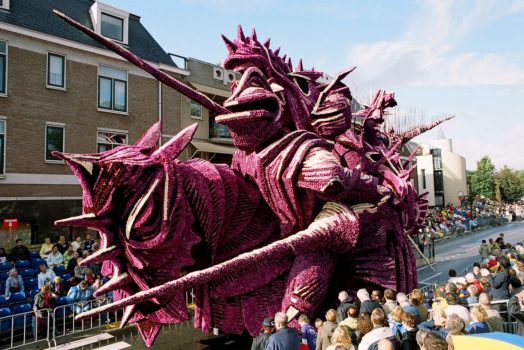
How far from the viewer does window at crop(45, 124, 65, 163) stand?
16.6 meters

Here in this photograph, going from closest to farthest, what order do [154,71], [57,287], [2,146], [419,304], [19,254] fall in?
[419,304]
[154,71]
[57,287]
[19,254]
[2,146]

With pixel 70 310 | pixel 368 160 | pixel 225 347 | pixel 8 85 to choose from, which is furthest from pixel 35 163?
pixel 368 160

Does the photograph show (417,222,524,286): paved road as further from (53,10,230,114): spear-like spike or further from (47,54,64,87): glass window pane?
(47,54,64,87): glass window pane

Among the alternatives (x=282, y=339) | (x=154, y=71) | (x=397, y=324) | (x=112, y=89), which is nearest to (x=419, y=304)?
(x=397, y=324)

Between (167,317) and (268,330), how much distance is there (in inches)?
73.9

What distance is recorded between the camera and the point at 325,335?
5555mm

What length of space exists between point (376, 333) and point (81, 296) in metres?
7.54

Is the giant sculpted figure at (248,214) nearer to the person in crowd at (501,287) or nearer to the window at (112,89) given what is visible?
the person in crowd at (501,287)

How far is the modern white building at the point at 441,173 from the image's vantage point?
164ft

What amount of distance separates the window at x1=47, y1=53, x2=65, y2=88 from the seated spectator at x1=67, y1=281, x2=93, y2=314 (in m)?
9.98

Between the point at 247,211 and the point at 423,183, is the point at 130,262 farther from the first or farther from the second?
the point at 423,183

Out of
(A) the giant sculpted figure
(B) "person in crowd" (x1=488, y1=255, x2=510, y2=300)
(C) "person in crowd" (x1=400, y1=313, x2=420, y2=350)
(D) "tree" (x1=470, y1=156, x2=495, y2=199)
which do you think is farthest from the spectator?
(D) "tree" (x1=470, y1=156, x2=495, y2=199)

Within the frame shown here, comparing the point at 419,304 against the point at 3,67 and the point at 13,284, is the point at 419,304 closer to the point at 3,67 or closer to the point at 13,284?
the point at 13,284

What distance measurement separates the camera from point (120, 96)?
19094mm
